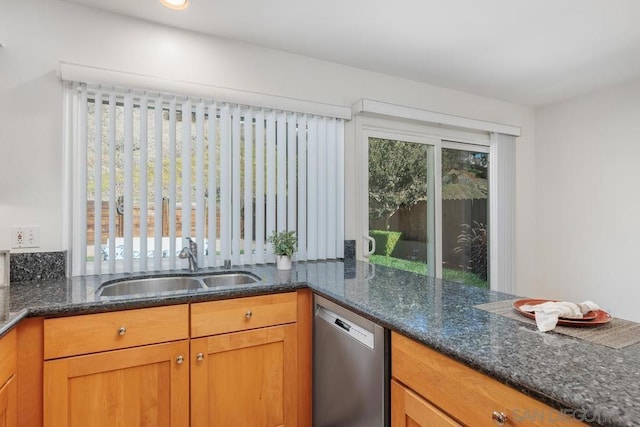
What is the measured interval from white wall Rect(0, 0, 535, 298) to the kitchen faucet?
1.96 feet

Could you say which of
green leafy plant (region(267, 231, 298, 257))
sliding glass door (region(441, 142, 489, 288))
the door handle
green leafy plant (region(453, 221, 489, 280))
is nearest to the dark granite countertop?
green leafy plant (region(267, 231, 298, 257))

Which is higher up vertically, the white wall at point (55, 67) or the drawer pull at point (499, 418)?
the white wall at point (55, 67)

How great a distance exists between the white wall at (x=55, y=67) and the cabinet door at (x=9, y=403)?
0.79 meters

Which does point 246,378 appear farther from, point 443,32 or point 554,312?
point 443,32

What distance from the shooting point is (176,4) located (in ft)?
5.77

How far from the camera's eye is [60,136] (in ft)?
5.87

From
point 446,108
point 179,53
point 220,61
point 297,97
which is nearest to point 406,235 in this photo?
point 446,108

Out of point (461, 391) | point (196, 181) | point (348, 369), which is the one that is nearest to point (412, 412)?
point (461, 391)

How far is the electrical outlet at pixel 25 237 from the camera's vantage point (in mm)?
1696

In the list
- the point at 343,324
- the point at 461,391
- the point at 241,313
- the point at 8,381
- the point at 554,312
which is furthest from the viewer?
the point at 241,313

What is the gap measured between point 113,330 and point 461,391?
4.11 ft

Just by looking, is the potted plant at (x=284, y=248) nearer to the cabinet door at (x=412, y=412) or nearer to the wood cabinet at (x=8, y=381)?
the cabinet door at (x=412, y=412)

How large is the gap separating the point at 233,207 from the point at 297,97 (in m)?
0.87

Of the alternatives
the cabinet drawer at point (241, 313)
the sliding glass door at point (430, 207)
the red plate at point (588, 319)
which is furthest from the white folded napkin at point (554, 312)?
the sliding glass door at point (430, 207)
